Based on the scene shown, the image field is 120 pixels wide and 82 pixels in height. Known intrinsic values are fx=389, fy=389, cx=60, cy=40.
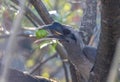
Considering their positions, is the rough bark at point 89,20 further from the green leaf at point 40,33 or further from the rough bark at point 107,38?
the rough bark at point 107,38

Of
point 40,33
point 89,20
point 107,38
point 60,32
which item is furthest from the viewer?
point 89,20

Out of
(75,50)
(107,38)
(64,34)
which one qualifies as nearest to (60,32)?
(64,34)

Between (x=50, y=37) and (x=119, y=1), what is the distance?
109cm

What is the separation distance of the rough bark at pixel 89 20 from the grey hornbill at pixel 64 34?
11 cm

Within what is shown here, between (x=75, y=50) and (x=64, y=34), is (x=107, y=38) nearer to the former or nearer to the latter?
(x=64, y=34)

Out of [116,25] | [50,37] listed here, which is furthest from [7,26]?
[116,25]

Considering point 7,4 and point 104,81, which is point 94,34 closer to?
point 7,4

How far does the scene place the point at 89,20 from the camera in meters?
3.14

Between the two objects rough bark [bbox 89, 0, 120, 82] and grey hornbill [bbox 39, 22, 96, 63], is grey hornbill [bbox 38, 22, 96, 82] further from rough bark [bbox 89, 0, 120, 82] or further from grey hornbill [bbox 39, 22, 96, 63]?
rough bark [bbox 89, 0, 120, 82]

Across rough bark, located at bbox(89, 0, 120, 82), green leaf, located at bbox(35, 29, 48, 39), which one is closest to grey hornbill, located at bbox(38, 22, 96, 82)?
green leaf, located at bbox(35, 29, 48, 39)

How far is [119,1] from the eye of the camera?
1.55 m

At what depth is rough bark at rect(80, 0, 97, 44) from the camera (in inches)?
123

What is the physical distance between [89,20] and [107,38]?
1478mm

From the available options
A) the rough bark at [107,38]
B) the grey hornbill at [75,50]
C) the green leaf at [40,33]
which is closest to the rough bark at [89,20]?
the grey hornbill at [75,50]
